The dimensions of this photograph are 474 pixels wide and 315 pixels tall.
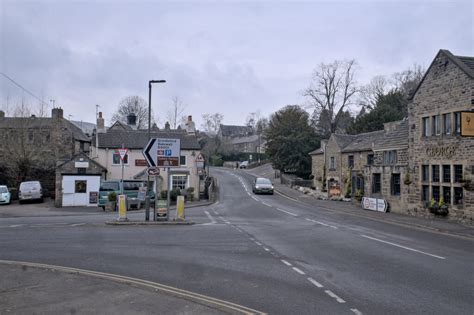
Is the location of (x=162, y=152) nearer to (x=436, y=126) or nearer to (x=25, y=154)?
(x=436, y=126)

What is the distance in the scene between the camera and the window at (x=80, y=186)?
36594mm

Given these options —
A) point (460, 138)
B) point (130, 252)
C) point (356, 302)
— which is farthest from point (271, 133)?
point (356, 302)

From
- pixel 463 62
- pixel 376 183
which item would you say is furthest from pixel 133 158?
pixel 463 62

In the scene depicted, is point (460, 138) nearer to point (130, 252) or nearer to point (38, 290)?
point (130, 252)

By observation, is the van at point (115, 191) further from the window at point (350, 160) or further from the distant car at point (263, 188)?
the window at point (350, 160)

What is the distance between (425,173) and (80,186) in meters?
26.2

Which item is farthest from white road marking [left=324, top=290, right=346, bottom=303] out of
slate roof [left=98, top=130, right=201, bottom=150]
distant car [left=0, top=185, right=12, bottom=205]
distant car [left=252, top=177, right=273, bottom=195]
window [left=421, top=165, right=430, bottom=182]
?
distant car [left=252, top=177, right=273, bottom=195]

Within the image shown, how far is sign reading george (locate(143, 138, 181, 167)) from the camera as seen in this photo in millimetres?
19953

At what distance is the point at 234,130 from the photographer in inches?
5787

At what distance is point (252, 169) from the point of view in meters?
87.6

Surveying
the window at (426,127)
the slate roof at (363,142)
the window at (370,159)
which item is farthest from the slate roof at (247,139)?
the window at (426,127)

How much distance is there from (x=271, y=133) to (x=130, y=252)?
5275 centimetres

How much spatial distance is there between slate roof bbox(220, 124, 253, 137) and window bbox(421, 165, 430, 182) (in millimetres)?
111381

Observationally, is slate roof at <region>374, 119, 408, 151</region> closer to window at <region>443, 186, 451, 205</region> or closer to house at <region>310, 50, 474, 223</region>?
house at <region>310, 50, 474, 223</region>
